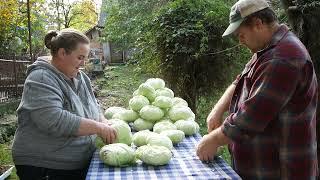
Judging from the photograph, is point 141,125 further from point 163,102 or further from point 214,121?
point 214,121

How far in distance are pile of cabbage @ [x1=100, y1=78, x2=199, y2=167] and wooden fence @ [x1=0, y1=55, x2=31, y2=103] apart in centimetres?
777

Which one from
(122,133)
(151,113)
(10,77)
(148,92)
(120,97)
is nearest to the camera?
(122,133)

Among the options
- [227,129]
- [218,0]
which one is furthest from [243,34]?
[218,0]

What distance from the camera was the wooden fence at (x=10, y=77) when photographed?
1083 centimetres

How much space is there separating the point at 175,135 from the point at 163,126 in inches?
10.0

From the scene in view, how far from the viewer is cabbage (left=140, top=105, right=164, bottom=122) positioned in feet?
11.0

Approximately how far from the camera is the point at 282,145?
2.35 meters

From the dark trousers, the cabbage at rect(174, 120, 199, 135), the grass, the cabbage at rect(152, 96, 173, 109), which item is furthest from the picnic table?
the grass

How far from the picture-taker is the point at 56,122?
8.03 ft

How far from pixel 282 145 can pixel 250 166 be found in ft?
0.83

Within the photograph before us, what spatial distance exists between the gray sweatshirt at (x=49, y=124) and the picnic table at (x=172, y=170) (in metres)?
0.17

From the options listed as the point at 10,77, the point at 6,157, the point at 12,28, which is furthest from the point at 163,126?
the point at 12,28

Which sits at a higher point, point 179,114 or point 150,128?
point 179,114

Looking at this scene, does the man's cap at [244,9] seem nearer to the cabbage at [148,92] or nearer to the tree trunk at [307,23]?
A: the cabbage at [148,92]
